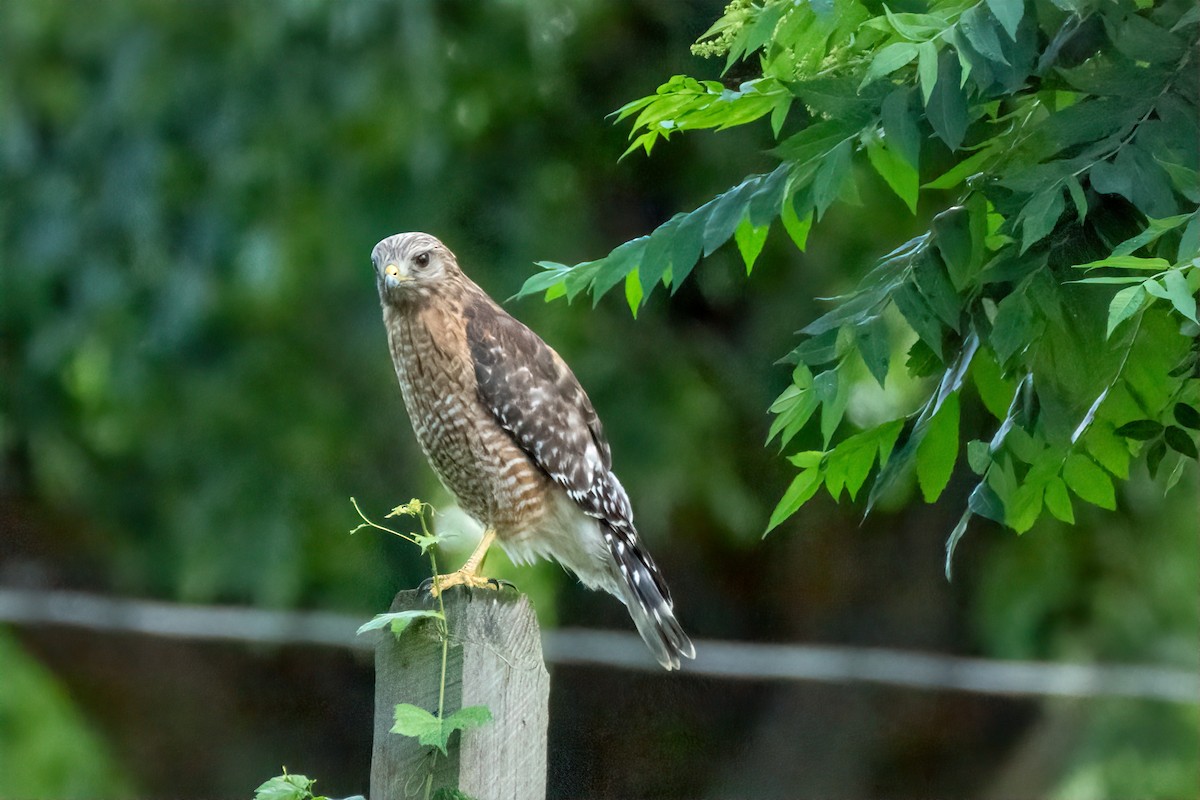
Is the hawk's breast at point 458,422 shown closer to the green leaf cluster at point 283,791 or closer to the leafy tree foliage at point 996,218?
the leafy tree foliage at point 996,218

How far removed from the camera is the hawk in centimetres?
224

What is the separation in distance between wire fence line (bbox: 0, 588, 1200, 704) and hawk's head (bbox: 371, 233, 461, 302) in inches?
58.3

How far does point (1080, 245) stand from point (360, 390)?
244 centimetres

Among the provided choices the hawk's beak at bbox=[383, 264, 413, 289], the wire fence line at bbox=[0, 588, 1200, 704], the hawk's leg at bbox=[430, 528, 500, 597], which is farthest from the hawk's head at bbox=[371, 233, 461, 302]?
the wire fence line at bbox=[0, 588, 1200, 704]

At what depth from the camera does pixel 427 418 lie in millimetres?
2297

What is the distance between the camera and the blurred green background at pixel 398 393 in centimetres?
355

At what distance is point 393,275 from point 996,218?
938 millimetres

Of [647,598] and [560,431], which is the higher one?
[560,431]

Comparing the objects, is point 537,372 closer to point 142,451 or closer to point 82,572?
point 142,451

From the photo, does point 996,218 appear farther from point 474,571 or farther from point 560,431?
point 474,571

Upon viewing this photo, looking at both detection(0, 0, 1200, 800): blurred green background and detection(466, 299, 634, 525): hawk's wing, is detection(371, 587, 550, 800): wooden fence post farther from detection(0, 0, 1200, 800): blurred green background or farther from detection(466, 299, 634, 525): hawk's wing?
detection(0, 0, 1200, 800): blurred green background

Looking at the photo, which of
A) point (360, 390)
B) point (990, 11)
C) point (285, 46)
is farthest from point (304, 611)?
point (990, 11)

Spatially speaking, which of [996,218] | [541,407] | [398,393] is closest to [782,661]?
[398,393]

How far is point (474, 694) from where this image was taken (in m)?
1.38
